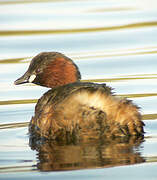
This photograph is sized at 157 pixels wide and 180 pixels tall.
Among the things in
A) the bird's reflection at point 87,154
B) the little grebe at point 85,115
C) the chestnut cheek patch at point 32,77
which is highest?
the chestnut cheek patch at point 32,77

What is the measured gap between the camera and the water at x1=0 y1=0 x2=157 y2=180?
6234mm

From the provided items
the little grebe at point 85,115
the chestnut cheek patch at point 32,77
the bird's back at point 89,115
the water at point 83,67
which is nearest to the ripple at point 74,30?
the water at point 83,67

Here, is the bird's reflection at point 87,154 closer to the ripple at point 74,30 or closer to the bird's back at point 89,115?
the bird's back at point 89,115

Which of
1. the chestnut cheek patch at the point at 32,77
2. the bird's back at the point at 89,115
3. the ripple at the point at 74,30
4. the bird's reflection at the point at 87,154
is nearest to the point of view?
the bird's reflection at the point at 87,154

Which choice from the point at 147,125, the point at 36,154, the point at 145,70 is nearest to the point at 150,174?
the point at 36,154

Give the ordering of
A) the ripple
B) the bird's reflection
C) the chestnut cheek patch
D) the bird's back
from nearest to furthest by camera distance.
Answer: the bird's reflection, the bird's back, the chestnut cheek patch, the ripple

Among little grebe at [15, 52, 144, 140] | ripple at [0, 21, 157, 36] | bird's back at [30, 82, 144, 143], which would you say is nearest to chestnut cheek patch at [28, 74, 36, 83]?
little grebe at [15, 52, 144, 140]

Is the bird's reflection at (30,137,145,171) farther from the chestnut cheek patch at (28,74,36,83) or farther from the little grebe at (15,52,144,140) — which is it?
the chestnut cheek patch at (28,74,36,83)

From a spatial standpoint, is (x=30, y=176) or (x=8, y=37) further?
(x=8, y=37)

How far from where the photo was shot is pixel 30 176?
5996 millimetres

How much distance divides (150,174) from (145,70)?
5.23 m

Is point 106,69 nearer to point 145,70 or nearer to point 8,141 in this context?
point 145,70

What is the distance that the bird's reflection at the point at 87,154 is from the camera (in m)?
6.22

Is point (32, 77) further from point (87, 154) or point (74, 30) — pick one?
point (74, 30)
